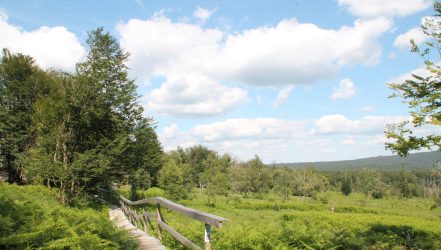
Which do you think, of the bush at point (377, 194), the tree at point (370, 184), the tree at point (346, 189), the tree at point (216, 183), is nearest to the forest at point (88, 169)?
the tree at point (216, 183)

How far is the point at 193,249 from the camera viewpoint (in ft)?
17.4

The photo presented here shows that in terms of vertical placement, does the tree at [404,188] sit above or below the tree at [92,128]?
below

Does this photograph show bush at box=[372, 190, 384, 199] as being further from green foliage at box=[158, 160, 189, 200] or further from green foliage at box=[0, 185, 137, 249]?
green foliage at box=[0, 185, 137, 249]

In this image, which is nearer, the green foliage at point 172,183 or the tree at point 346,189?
the green foliage at point 172,183

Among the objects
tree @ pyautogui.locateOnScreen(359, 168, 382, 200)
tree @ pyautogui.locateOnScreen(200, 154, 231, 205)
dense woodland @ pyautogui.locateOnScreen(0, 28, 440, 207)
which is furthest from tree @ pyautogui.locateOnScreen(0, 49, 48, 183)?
tree @ pyautogui.locateOnScreen(359, 168, 382, 200)

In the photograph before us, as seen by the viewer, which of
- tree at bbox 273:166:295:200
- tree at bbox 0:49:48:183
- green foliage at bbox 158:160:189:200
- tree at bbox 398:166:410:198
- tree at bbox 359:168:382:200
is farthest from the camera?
tree at bbox 398:166:410:198

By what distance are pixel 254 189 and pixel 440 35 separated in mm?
72821

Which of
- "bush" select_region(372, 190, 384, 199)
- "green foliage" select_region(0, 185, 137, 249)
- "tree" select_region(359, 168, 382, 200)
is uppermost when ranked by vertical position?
"green foliage" select_region(0, 185, 137, 249)

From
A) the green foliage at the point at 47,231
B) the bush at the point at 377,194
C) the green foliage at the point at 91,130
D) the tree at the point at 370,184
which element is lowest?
the bush at the point at 377,194

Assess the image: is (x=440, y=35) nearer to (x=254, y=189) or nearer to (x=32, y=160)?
(x=32, y=160)

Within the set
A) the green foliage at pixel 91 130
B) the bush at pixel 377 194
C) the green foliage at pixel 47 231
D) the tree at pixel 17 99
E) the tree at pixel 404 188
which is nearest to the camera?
the green foliage at pixel 47 231

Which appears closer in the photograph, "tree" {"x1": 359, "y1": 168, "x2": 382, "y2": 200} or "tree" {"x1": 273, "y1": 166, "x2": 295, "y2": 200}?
"tree" {"x1": 273, "y1": 166, "x2": 295, "y2": 200}

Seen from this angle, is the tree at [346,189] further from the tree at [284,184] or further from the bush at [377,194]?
the tree at [284,184]

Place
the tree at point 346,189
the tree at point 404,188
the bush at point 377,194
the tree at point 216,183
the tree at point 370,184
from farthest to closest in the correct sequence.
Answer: the tree at point 346,189 → the tree at point 404,188 → the tree at point 370,184 → the bush at point 377,194 → the tree at point 216,183
